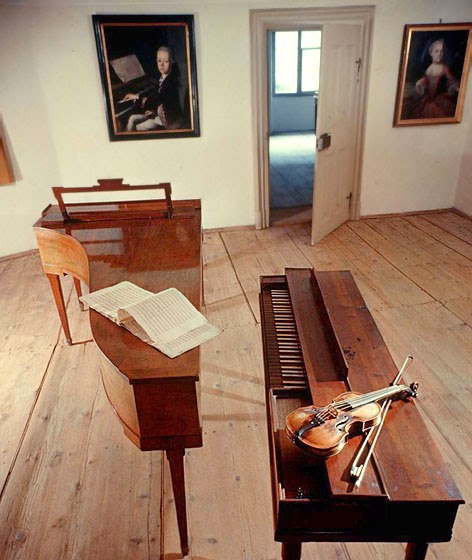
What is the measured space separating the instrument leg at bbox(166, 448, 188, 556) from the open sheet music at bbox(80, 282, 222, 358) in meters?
0.35

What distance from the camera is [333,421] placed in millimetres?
1195

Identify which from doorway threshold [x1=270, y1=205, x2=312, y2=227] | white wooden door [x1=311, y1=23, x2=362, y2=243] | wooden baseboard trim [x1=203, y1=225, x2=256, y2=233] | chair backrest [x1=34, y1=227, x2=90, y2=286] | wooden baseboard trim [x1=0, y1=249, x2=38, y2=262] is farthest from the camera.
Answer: doorway threshold [x1=270, y1=205, x2=312, y2=227]

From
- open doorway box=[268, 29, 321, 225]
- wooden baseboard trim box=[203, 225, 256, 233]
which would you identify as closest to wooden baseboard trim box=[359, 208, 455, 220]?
wooden baseboard trim box=[203, 225, 256, 233]

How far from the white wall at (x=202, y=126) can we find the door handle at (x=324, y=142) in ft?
2.51

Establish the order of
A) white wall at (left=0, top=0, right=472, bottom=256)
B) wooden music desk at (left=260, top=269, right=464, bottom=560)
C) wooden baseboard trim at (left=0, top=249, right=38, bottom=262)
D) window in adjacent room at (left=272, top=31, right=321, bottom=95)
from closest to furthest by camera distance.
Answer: wooden music desk at (left=260, top=269, right=464, bottom=560) → white wall at (left=0, top=0, right=472, bottom=256) → wooden baseboard trim at (left=0, top=249, right=38, bottom=262) → window in adjacent room at (left=272, top=31, right=321, bottom=95)

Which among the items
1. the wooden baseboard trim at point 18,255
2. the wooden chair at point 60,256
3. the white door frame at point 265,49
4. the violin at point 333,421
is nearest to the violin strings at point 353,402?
the violin at point 333,421

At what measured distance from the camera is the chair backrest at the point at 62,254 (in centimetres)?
227

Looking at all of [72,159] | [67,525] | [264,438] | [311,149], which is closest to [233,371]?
[264,438]

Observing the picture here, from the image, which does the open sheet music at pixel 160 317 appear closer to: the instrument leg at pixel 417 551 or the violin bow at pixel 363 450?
the violin bow at pixel 363 450

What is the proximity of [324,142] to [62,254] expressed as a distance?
286 centimetres

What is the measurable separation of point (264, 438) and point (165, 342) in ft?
3.38

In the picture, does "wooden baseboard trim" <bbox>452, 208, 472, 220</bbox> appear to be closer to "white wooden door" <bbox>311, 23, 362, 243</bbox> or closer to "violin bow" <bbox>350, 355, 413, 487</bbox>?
"white wooden door" <bbox>311, 23, 362, 243</bbox>

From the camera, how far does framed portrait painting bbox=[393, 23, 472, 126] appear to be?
445 centimetres

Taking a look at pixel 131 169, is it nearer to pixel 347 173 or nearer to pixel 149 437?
pixel 347 173
